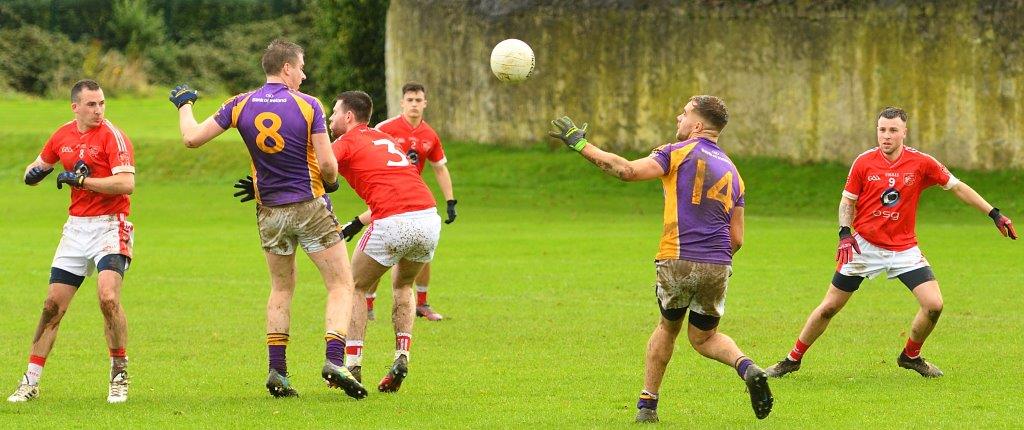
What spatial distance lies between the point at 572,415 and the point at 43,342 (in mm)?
3785

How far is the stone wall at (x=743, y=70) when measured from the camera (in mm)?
30812

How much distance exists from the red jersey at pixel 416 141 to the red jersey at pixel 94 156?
17.0 feet

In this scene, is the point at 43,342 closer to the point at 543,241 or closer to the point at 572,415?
the point at 572,415

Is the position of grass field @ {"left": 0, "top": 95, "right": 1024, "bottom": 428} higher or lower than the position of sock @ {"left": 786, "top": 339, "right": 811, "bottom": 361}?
lower

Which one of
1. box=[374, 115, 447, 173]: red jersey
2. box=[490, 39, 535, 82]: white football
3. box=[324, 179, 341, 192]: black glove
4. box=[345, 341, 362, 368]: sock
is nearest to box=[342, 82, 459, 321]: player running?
box=[374, 115, 447, 173]: red jersey

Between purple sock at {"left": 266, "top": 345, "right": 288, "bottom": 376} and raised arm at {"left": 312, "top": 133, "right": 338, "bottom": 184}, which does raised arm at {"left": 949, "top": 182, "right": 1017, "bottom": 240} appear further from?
purple sock at {"left": 266, "top": 345, "right": 288, "bottom": 376}

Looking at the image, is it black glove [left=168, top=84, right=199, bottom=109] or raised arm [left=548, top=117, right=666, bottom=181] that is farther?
black glove [left=168, top=84, right=199, bottom=109]

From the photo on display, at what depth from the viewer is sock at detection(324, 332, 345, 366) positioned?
992 cm

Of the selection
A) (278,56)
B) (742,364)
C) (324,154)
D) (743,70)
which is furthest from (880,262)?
(743,70)

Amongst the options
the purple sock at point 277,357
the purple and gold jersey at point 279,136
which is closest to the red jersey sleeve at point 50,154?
the purple and gold jersey at point 279,136

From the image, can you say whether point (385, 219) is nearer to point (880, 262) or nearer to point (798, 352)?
point (798, 352)

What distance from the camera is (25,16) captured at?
5909 cm

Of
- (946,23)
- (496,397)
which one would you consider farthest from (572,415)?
(946,23)

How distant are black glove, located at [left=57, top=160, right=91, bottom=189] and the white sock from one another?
1.35 m
